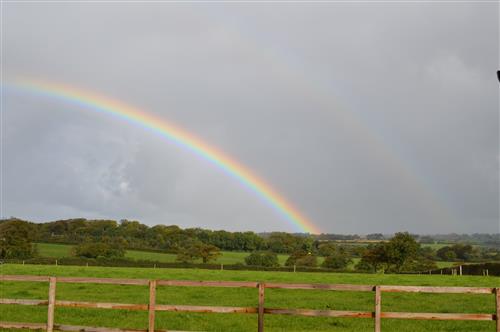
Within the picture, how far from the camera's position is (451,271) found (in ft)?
199

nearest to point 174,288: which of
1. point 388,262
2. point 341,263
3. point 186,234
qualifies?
point 388,262

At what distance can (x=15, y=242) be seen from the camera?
4259 inches

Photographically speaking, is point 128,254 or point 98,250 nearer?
point 98,250

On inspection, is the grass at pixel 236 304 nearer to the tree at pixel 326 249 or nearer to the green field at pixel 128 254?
the green field at pixel 128 254

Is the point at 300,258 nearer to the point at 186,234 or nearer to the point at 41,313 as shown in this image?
A: the point at 186,234

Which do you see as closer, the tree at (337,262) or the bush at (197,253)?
the tree at (337,262)

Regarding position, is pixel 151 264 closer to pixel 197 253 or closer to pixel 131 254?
pixel 131 254

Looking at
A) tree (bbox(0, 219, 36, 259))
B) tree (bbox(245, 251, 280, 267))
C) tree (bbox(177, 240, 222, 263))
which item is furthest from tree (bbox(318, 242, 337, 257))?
tree (bbox(0, 219, 36, 259))

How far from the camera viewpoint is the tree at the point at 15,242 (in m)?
107

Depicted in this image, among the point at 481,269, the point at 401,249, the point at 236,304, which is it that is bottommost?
the point at 481,269

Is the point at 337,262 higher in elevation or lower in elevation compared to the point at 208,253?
lower

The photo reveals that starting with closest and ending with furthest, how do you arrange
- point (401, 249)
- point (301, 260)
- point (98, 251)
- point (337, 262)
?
1. point (401, 249)
2. point (98, 251)
3. point (337, 262)
4. point (301, 260)

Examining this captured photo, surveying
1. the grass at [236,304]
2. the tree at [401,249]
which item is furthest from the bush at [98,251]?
the grass at [236,304]

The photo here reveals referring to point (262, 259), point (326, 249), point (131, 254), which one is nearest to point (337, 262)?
point (262, 259)
